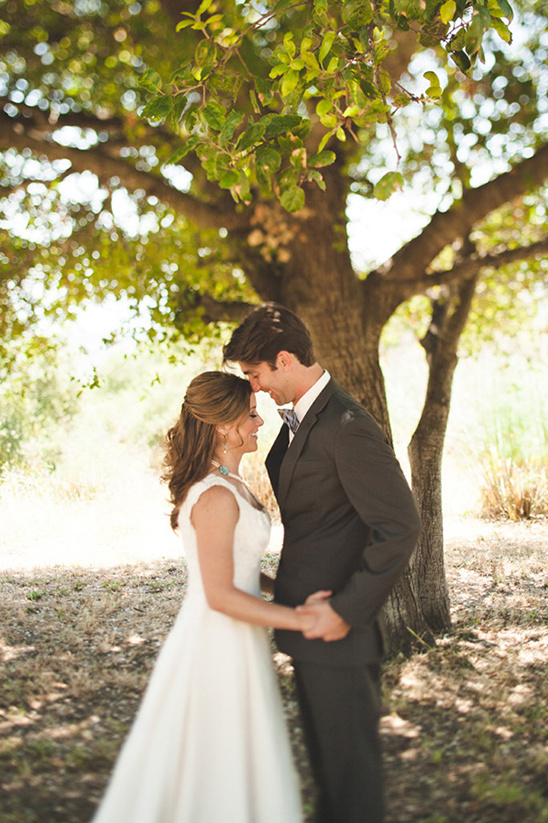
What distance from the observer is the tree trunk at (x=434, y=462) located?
5.32m

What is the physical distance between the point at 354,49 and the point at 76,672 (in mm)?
4054

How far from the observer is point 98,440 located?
48.8ft

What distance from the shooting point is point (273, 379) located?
3.02 meters

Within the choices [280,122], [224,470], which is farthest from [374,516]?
[280,122]

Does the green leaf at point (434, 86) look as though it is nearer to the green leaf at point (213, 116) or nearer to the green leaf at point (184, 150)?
the green leaf at point (213, 116)

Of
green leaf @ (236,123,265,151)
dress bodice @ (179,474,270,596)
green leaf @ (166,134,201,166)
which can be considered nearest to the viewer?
dress bodice @ (179,474,270,596)

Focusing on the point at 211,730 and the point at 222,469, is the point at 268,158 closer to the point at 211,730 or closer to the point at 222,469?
the point at 222,469

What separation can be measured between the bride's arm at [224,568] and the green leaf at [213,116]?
158cm

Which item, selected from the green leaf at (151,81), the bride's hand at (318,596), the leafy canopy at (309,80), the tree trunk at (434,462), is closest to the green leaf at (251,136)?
the leafy canopy at (309,80)

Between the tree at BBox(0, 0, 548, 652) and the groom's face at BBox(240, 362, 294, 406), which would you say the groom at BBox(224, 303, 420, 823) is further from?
the tree at BBox(0, 0, 548, 652)

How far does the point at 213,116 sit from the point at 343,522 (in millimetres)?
1823

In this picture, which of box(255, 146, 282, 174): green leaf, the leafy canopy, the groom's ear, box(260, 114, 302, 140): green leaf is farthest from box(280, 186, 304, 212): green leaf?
the groom's ear

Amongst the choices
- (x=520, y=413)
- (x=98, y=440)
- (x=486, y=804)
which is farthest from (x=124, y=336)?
(x=98, y=440)

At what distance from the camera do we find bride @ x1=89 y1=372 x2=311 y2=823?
2.59 metres
